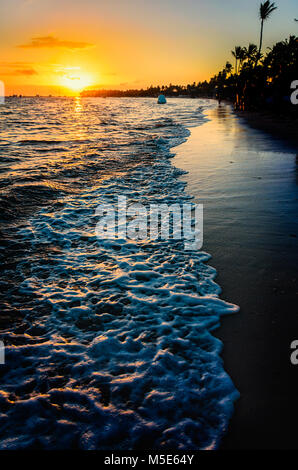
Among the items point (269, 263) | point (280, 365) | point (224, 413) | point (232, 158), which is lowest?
point (224, 413)

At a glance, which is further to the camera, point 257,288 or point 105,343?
point 257,288

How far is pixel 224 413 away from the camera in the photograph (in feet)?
6.14

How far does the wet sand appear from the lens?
1.82 meters

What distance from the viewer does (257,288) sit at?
117 inches

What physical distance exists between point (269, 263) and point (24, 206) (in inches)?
207

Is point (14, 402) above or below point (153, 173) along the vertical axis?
below

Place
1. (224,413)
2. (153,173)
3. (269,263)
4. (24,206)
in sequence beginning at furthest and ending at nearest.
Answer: (153,173), (24,206), (269,263), (224,413)

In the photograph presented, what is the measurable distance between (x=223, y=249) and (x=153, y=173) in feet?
17.4

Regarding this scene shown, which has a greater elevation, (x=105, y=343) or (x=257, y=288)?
(x=257, y=288)

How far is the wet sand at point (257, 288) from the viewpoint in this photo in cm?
182

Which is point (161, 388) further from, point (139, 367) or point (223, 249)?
point (223, 249)
